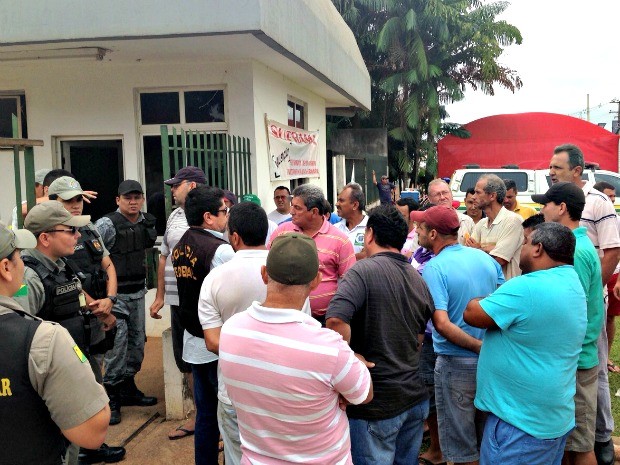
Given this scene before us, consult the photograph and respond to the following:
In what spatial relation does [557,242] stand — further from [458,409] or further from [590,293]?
[458,409]

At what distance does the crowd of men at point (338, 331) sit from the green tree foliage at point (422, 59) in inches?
737

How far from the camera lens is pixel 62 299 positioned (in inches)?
118

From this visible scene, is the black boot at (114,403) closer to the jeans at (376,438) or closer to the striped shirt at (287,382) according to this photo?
the jeans at (376,438)

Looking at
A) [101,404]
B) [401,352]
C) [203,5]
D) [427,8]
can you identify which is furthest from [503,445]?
[427,8]

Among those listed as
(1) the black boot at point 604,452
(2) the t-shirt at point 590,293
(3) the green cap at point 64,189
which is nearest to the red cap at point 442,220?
(2) the t-shirt at point 590,293

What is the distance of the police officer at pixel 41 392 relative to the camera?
1800 mm

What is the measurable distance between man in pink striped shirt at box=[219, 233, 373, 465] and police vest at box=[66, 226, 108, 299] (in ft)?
7.11

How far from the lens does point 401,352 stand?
2.67 m

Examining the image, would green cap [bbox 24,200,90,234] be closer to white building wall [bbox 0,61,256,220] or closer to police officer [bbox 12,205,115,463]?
police officer [bbox 12,205,115,463]

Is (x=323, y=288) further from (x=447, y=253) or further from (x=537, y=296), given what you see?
(x=537, y=296)

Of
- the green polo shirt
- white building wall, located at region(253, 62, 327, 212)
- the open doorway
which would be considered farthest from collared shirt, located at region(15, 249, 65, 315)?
the open doorway

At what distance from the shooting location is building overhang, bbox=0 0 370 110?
17.6 feet

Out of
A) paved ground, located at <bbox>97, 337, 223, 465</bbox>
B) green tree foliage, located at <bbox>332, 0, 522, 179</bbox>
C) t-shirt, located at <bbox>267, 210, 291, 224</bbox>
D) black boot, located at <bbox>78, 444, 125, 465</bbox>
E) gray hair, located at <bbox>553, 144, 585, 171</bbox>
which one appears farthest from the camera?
green tree foliage, located at <bbox>332, 0, 522, 179</bbox>

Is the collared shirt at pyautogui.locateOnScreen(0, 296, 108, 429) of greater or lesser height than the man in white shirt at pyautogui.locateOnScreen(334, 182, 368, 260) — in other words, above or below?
below
